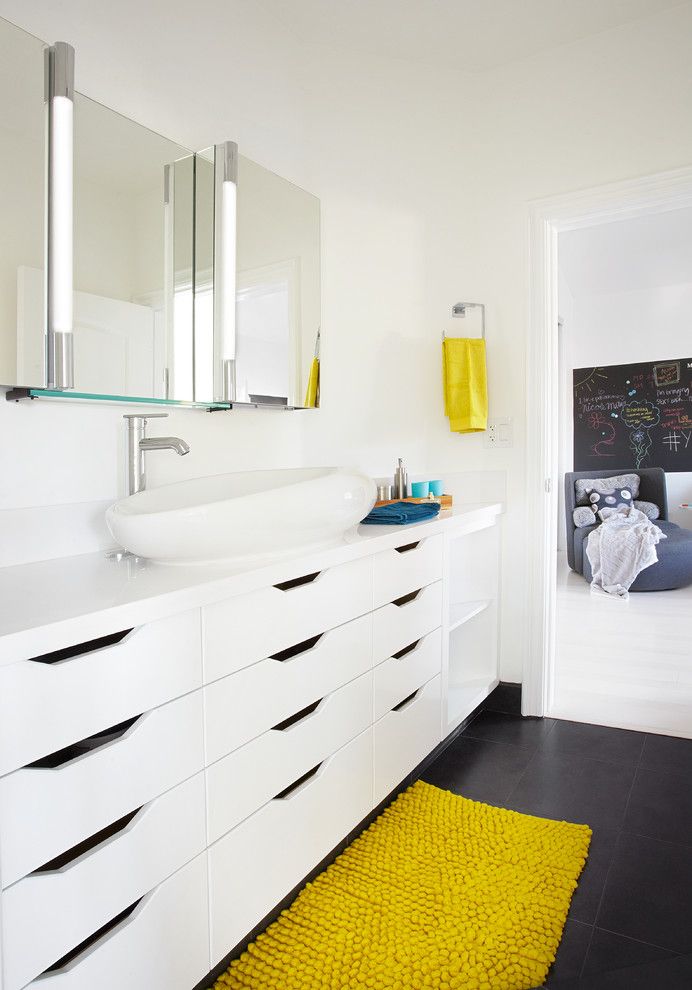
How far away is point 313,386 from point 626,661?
2.23m

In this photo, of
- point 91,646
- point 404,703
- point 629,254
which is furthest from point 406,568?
point 629,254

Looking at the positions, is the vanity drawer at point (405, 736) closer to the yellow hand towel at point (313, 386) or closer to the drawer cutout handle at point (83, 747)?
the drawer cutout handle at point (83, 747)

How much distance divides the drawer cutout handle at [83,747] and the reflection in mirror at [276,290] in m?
1.09

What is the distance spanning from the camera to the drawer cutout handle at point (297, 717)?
4.70ft

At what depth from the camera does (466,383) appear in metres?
2.65

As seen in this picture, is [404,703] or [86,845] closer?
[86,845]

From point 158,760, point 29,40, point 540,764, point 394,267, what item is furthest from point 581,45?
point 158,760

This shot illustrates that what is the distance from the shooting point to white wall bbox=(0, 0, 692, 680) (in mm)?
1961

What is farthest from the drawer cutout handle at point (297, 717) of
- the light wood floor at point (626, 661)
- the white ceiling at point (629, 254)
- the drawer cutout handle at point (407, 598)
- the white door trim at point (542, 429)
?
the white ceiling at point (629, 254)

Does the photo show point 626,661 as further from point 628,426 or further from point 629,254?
point 628,426

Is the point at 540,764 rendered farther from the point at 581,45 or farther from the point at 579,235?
the point at 579,235

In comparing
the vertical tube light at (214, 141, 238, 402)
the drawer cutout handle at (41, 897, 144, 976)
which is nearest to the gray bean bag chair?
the vertical tube light at (214, 141, 238, 402)

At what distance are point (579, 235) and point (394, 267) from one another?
109 inches

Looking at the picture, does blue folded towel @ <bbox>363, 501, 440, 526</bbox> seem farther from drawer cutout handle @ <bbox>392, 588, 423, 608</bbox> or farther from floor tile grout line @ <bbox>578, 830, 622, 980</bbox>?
floor tile grout line @ <bbox>578, 830, 622, 980</bbox>
